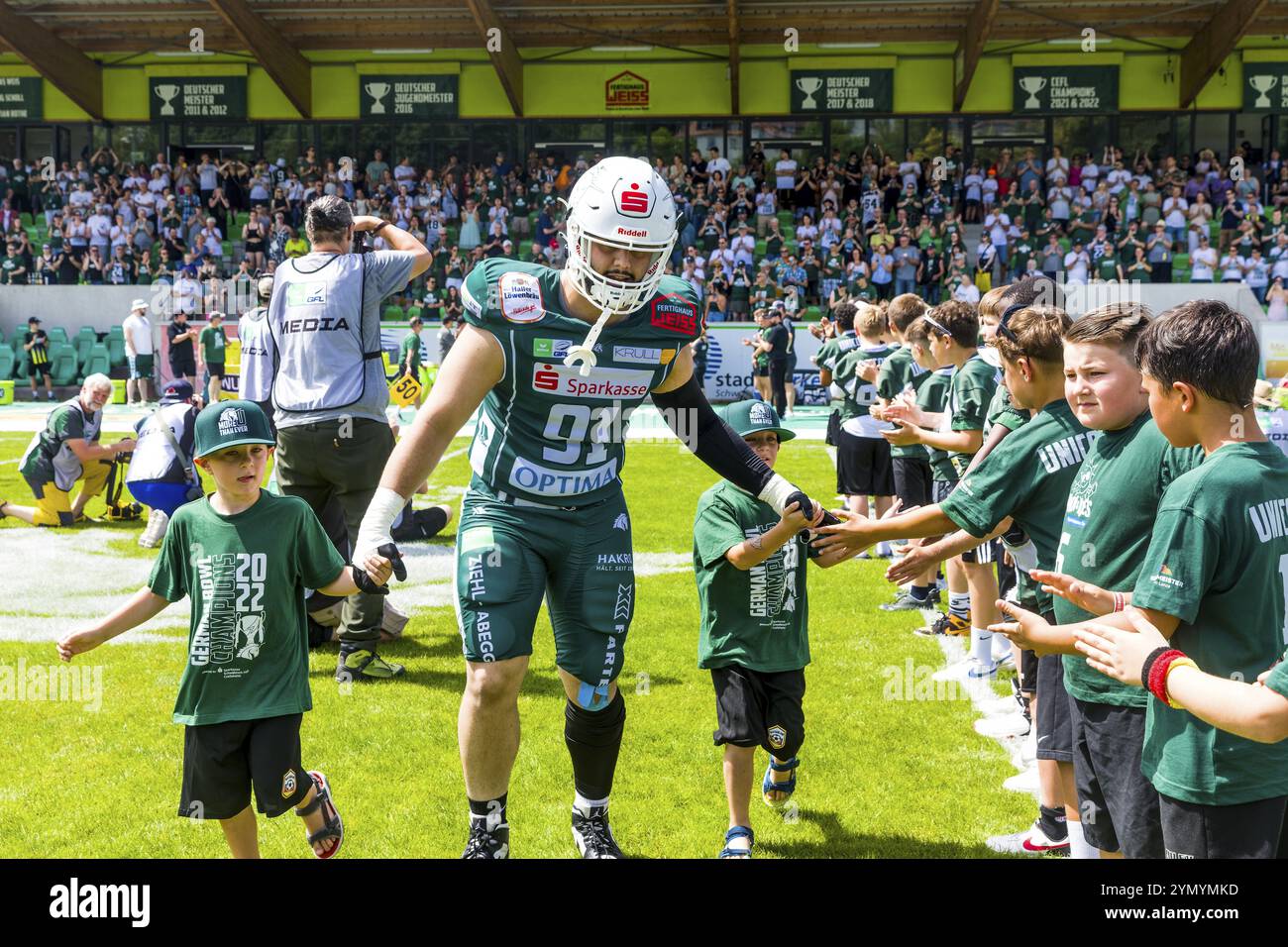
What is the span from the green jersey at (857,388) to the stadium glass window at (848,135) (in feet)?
83.9

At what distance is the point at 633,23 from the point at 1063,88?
12.1m

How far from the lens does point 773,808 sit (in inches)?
209

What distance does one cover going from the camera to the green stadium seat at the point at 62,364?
30406mm

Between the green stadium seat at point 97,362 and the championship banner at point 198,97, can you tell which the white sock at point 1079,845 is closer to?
the green stadium seat at point 97,362

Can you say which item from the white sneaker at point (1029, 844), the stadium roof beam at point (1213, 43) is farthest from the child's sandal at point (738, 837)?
the stadium roof beam at point (1213, 43)

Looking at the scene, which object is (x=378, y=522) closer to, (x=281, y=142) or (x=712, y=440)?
(x=712, y=440)

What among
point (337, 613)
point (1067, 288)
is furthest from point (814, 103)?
point (337, 613)

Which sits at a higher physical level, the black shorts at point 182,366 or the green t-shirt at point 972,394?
the black shorts at point 182,366

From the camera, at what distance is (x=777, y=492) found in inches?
189

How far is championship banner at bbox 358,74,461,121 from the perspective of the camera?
118 feet

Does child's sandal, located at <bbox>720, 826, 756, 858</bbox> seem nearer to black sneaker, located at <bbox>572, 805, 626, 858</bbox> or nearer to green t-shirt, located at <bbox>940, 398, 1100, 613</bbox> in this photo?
black sneaker, located at <bbox>572, 805, 626, 858</bbox>

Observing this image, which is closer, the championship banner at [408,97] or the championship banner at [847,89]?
the championship banner at [847,89]

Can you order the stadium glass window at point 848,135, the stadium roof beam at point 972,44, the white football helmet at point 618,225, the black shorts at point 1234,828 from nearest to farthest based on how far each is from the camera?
1. the black shorts at point 1234,828
2. the white football helmet at point 618,225
3. the stadium roof beam at point 972,44
4. the stadium glass window at point 848,135
